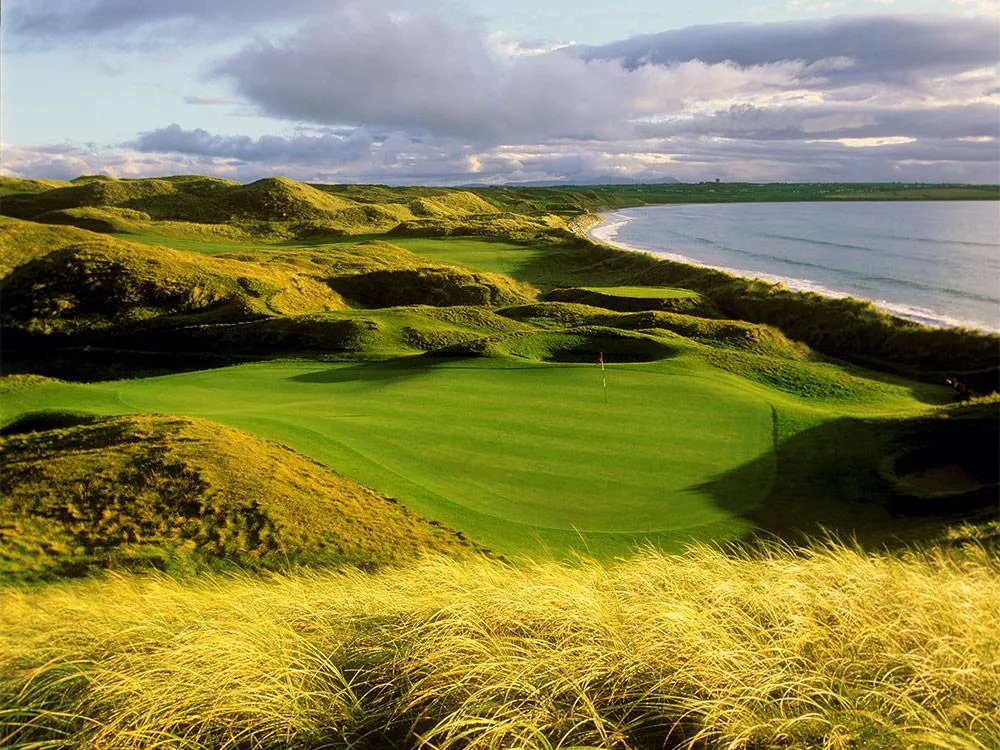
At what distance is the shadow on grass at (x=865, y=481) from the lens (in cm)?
1068

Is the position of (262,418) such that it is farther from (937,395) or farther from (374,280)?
(374,280)

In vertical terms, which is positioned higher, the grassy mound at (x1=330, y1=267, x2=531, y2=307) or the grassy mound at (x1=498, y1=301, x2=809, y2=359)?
the grassy mound at (x1=330, y1=267, x2=531, y2=307)

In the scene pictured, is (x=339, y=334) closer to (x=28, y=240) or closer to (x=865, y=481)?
(x=865, y=481)

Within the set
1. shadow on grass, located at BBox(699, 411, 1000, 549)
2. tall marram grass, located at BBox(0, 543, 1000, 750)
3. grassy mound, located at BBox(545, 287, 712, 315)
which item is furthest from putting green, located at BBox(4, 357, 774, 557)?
grassy mound, located at BBox(545, 287, 712, 315)

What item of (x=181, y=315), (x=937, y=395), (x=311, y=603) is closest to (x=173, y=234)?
(x=181, y=315)

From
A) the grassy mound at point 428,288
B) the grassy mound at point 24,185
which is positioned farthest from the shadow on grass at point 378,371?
the grassy mound at point 24,185

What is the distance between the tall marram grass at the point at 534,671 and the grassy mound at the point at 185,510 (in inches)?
183

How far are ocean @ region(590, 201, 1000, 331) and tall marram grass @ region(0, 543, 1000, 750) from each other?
137ft

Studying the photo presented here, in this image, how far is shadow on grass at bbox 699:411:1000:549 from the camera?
10680mm

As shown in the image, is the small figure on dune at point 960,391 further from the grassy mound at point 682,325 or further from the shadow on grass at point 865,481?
the shadow on grass at point 865,481

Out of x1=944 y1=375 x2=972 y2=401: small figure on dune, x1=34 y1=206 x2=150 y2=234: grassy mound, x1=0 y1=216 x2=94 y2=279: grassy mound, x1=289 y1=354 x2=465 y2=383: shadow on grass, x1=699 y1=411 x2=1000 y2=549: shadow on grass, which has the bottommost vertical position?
x1=944 y1=375 x2=972 y2=401: small figure on dune

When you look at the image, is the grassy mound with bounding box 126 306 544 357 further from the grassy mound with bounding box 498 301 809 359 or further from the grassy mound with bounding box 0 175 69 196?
the grassy mound with bounding box 0 175 69 196

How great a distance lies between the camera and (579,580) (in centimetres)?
533

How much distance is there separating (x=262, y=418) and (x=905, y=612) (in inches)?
502
